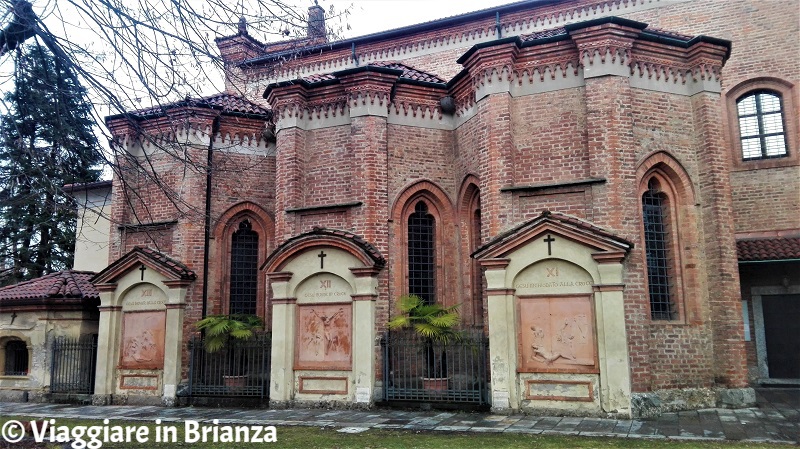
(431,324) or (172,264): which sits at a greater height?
(172,264)

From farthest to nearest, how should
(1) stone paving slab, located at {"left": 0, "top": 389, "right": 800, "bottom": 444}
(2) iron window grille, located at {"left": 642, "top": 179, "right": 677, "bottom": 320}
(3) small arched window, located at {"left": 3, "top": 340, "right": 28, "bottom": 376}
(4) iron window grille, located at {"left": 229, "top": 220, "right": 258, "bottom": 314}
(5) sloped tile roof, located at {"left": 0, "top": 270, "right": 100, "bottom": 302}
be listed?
(3) small arched window, located at {"left": 3, "top": 340, "right": 28, "bottom": 376}, (4) iron window grille, located at {"left": 229, "top": 220, "right": 258, "bottom": 314}, (5) sloped tile roof, located at {"left": 0, "top": 270, "right": 100, "bottom": 302}, (2) iron window grille, located at {"left": 642, "top": 179, "right": 677, "bottom": 320}, (1) stone paving slab, located at {"left": 0, "top": 389, "right": 800, "bottom": 444}

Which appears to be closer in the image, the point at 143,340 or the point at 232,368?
the point at 232,368

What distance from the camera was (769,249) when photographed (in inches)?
571

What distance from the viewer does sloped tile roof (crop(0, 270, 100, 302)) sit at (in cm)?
1497

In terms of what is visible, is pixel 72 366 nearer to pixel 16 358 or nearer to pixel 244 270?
pixel 16 358

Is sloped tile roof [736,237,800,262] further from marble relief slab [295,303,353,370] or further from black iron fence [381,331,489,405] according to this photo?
marble relief slab [295,303,353,370]

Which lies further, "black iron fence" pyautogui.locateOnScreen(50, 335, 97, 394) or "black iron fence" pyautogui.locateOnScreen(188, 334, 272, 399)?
"black iron fence" pyautogui.locateOnScreen(50, 335, 97, 394)

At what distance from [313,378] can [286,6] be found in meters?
8.00

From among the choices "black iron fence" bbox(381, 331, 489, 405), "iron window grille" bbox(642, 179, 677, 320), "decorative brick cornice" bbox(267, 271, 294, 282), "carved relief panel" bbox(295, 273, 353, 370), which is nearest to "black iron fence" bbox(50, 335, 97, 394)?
"decorative brick cornice" bbox(267, 271, 294, 282)

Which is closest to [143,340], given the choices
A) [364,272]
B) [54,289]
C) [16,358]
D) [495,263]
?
[54,289]

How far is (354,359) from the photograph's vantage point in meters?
12.2
